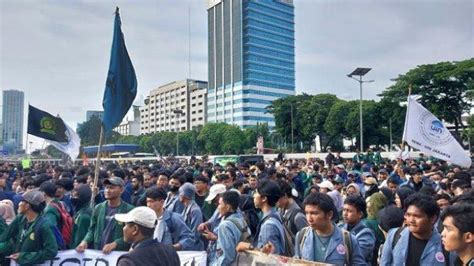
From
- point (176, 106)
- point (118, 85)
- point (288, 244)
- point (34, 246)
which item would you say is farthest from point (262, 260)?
point (176, 106)

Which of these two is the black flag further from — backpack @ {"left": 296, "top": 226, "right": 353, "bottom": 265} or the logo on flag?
backpack @ {"left": 296, "top": 226, "right": 353, "bottom": 265}

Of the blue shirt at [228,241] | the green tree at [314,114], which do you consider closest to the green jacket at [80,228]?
the blue shirt at [228,241]

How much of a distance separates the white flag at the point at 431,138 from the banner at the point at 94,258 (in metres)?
6.67

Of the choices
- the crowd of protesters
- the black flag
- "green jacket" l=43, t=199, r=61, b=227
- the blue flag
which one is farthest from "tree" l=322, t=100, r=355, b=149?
"green jacket" l=43, t=199, r=61, b=227

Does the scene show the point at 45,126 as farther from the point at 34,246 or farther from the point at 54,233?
the point at 34,246

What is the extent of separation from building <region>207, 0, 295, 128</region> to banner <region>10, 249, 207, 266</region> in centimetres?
11246

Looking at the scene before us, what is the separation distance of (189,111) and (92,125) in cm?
3775

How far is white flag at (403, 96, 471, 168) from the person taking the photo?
33.3 ft

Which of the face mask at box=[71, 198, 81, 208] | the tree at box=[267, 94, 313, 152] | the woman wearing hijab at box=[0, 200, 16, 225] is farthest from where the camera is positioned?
the tree at box=[267, 94, 313, 152]

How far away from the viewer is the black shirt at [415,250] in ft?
11.5

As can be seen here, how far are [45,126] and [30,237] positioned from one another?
8829 mm

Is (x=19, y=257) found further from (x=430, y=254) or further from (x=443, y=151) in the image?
(x=443, y=151)

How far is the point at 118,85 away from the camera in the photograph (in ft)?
23.4

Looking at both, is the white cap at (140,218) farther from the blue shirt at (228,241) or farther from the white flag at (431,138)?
the white flag at (431,138)
